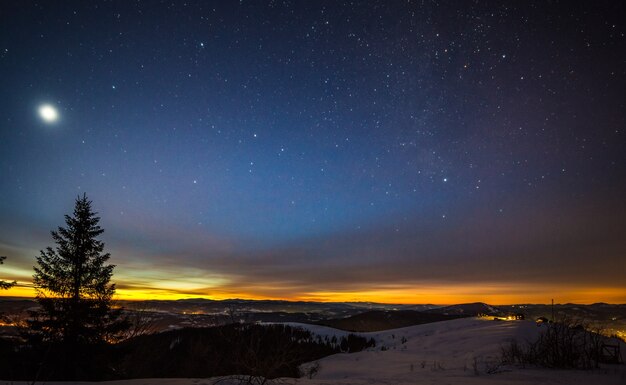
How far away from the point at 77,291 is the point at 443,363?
2195 centimetres

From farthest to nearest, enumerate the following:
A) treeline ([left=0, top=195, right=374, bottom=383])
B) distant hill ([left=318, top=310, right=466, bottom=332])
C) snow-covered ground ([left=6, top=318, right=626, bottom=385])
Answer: distant hill ([left=318, top=310, right=466, bottom=332]), treeline ([left=0, top=195, right=374, bottom=383]), snow-covered ground ([left=6, top=318, right=626, bottom=385])

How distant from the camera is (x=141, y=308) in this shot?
2270 centimetres

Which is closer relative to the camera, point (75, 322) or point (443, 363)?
point (443, 363)

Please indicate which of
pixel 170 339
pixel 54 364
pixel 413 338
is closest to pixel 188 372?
pixel 170 339

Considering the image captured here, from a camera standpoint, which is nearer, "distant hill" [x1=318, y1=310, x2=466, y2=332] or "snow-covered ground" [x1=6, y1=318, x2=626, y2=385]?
"snow-covered ground" [x1=6, y1=318, x2=626, y2=385]

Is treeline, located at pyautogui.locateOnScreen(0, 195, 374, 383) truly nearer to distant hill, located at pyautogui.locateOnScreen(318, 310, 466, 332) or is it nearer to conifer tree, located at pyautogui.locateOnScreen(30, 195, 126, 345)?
conifer tree, located at pyautogui.locateOnScreen(30, 195, 126, 345)

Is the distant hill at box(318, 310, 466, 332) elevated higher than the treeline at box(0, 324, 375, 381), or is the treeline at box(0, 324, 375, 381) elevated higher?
the treeline at box(0, 324, 375, 381)

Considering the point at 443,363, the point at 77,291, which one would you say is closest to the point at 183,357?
the point at 77,291

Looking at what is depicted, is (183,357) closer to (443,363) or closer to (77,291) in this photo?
(77,291)

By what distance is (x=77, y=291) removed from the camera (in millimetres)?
22297

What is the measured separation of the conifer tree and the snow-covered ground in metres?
14.6

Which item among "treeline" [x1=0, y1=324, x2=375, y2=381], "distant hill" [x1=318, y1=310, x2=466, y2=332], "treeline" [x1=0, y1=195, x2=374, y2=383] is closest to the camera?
"treeline" [x1=0, y1=324, x2=375, y2=381]

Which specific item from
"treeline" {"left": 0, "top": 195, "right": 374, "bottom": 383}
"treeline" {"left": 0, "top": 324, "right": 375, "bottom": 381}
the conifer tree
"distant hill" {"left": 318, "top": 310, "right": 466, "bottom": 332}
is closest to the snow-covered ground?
"treeline" {"left": 0, "top": 324, "right": 375, "bottom": 381}

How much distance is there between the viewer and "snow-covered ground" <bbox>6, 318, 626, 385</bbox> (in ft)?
29.3
